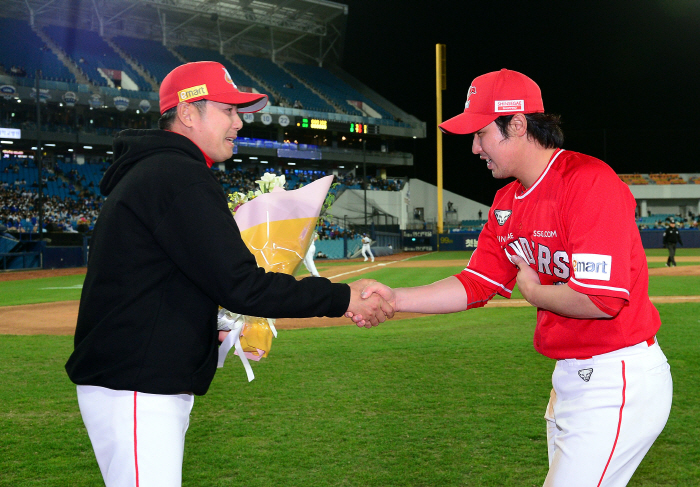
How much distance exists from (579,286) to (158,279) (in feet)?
5.09

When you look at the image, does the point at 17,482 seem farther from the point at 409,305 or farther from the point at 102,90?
the point at 102,90

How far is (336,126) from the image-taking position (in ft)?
184

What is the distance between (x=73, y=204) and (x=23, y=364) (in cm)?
3351

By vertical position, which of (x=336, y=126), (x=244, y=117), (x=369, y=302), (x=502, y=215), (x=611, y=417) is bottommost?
(x=611, y=417)

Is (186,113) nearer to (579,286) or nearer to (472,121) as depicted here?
(472,121)

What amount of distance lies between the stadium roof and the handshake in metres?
49.7

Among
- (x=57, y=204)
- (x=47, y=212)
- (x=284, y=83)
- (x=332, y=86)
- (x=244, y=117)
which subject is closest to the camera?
(x=47, y=212)

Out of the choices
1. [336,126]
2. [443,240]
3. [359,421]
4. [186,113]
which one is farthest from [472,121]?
[336,126]

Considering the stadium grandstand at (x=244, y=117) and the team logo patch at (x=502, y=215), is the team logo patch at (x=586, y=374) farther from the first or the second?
the stadium grandstand at (x=244, y=117)

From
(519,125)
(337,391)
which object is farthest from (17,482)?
(519,125)

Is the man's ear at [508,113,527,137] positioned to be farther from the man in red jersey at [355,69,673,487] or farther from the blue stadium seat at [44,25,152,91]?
the blue stadium seat at [44,25,152,91]

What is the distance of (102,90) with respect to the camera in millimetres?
44438

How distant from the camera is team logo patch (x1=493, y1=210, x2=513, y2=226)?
2.67 metres

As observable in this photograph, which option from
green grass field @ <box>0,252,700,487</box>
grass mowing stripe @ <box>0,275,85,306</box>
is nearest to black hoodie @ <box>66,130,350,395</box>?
green grass field @ <box>0,252,700,487</box>
